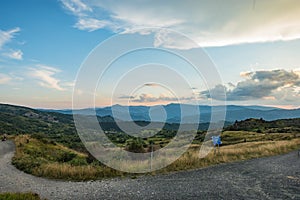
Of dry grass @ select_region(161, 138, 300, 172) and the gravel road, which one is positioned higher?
dry grass @ select_region(161, 138, 300, 172)

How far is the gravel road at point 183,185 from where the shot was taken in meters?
9.82

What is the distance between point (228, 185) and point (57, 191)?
671 cm

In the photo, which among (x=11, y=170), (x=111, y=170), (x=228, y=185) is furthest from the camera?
(x=11, y=170)

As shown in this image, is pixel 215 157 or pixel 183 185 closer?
pixel 183 185

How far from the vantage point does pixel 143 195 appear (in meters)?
9.79

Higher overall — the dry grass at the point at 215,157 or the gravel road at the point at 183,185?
the dry grass at the point at 215,157

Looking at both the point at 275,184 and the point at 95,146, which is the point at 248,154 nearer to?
the point at 275,184

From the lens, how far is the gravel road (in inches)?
387

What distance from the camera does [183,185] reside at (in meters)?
11.1

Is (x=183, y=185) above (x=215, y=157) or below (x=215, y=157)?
below

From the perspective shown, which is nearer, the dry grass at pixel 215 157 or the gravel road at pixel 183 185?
the gravel road at pixel 183 185

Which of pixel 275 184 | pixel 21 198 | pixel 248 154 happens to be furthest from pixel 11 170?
pixel 248 154

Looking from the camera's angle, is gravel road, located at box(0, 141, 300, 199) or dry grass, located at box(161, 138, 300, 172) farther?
dry grass, located at box(161, 138, 300, 172)

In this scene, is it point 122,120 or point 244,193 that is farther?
point 122,120
